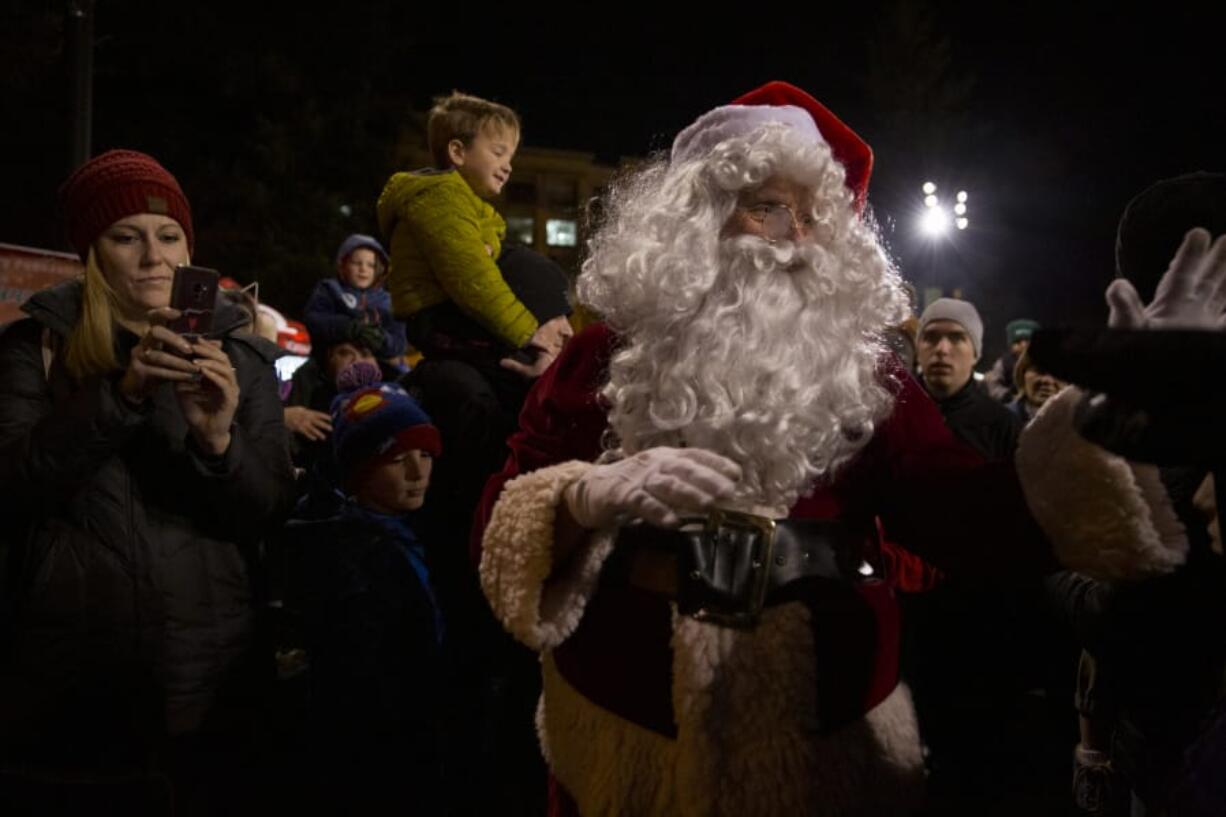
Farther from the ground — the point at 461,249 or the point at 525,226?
the point at 525,226

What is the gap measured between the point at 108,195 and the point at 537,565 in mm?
1741

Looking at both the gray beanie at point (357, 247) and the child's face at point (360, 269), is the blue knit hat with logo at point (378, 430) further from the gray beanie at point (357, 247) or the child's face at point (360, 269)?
the gray beanie at point (357, 247)

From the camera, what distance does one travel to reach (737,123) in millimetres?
2072

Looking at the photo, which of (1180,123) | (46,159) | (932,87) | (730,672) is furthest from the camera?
(932,87)

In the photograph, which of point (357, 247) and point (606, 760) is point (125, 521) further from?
point (357, 247)

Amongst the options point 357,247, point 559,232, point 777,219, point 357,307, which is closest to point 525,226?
point 559,232

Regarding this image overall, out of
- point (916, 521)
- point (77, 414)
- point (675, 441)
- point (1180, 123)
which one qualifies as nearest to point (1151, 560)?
point (916, 521)

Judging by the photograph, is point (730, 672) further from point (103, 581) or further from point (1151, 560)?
point (103, 581)

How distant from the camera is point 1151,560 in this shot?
4.92ft

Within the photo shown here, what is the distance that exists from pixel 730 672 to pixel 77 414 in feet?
5.66

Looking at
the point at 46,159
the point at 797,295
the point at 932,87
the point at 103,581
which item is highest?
the point at 932,87

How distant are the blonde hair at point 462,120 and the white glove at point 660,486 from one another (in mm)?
2037

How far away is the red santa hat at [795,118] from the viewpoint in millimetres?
2092

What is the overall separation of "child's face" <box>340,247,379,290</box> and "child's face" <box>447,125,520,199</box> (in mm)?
2319
